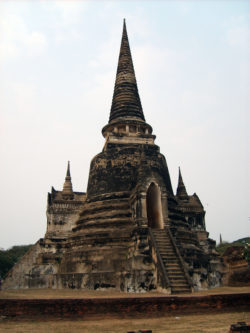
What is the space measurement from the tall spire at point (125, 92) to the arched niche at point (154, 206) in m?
6.74

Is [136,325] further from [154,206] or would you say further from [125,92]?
[125,92]

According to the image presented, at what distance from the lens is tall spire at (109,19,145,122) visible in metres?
20.9

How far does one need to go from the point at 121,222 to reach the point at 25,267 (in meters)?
7.61

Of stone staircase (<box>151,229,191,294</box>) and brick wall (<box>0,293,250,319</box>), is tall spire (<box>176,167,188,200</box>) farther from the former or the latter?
brick wall (<box>0,293,250,319</box>)

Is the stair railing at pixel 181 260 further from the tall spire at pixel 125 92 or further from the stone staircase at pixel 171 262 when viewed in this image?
the tall spire at pixel 125 92

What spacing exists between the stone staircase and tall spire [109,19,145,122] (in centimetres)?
931

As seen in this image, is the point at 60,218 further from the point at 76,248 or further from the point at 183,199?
the point at 183,199

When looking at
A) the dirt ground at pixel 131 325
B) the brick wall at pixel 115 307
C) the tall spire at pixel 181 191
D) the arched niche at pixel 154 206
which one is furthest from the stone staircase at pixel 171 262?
the tall spire at pixel 181 191

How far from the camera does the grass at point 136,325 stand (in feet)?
21.9

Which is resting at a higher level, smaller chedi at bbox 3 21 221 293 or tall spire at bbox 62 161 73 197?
tall spire at bbox 62 161 73 197

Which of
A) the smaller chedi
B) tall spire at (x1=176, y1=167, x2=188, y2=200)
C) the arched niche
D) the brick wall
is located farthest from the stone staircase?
tall spire at (x1=176, y1=167, x2=188, y2=200)

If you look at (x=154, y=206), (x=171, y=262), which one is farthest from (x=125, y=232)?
(x=171, y=262)

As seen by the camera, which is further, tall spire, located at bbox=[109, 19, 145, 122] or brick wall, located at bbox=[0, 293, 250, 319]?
tall spire, located at bbox=[109, 19, 145, 122]

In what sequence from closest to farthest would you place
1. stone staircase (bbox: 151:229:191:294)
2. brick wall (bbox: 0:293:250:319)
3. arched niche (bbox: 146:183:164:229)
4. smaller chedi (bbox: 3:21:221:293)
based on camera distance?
brick wall (bbox: 0:293:250:319) < stone staircase (bbox: 151:229:191:294) < smaller chedi (bbox: 3:21:221:293) < arched niche (bbox: 146:183:164:229)
